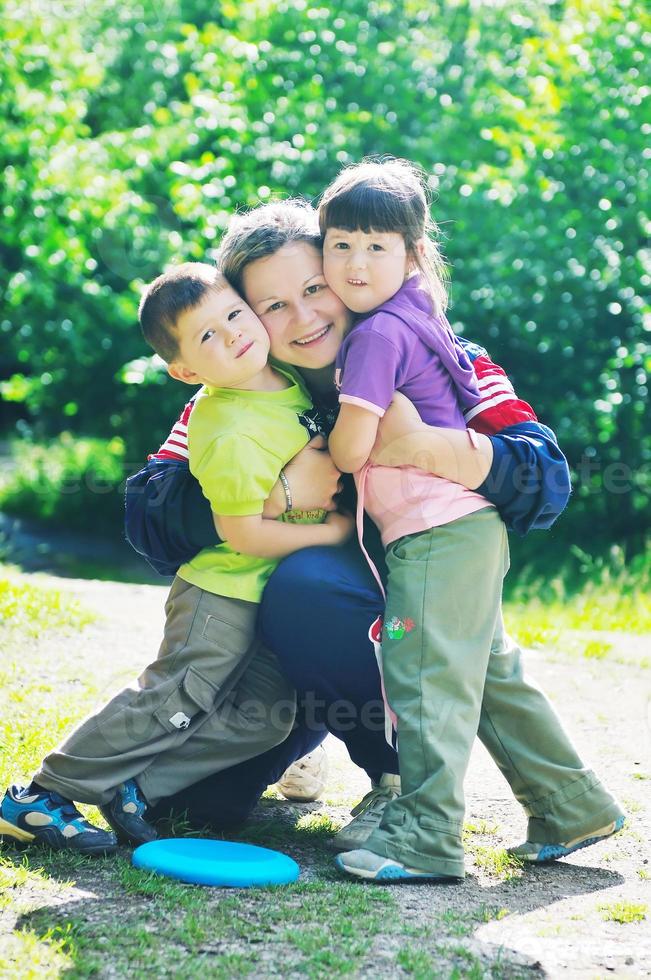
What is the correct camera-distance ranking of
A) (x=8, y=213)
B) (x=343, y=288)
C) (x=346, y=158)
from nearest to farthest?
(x=343, y=288), (x=346, y=158), (x=8, y=213)

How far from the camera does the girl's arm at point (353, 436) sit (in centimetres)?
261

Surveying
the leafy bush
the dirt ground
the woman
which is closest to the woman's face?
the woman

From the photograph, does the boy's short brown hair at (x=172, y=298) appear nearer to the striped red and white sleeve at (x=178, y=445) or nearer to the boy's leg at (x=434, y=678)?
the striped red and white sleeve at (x=178, y=445)

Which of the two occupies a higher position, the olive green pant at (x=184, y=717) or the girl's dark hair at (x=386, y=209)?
the girl's dark hair at (x=386, y=209)

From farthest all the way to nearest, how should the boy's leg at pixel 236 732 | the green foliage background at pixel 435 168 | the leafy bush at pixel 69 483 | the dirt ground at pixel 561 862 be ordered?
the leafy bush at pixel 69 483
the green foliage background at pixel 435 168
the boy's leg at pixel 236 732
the dirt ground at pixel 561 862

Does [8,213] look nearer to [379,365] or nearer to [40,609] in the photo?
[40,609]

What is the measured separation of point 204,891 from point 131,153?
7.61 metres

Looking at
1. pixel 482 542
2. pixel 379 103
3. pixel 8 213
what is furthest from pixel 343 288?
pixel 8 213

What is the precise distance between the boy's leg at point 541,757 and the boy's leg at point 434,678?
0.16 metres

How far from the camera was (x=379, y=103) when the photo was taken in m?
8.41

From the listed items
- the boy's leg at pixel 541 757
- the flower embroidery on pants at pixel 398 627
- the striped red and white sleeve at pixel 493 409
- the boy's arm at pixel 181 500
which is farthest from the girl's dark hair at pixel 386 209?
the boy's leg at pixel 541 757

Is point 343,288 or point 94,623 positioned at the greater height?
point 343,288

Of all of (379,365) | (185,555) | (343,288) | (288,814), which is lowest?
(288,814)

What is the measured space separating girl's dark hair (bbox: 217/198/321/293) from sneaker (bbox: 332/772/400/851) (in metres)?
1.29
